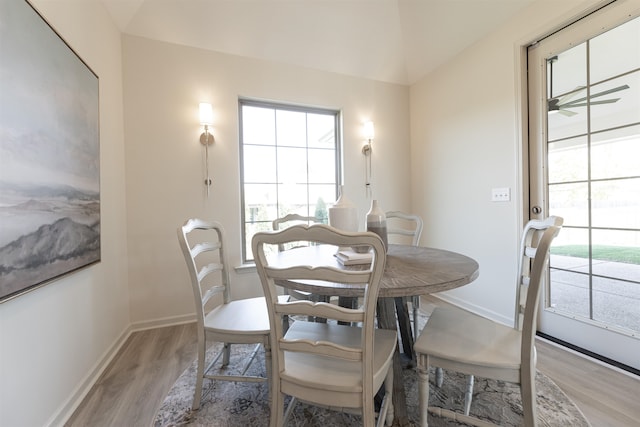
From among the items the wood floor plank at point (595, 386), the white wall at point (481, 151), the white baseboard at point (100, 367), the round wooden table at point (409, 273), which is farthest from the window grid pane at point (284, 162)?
the wood floor plank at point (595, 386)

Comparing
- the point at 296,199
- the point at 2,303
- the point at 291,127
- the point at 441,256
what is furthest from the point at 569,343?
the point at 2,303

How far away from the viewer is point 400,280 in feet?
3.49

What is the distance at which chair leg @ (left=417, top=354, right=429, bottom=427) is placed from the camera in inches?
43.1

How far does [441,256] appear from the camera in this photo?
1.51 m

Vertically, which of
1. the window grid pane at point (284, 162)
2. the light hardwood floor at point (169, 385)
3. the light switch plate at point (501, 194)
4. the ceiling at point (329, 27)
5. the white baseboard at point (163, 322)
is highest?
the ceiling at point (329, 27)

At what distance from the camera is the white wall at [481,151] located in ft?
7.22

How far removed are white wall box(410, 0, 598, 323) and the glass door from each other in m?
0.13

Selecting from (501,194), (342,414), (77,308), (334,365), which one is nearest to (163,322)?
(77,308)

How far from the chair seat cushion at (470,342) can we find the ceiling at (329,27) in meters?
2.45

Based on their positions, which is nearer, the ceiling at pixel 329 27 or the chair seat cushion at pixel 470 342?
the chair seat cushion at pixel 470 342

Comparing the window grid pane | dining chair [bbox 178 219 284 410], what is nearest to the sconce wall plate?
the window grid pane

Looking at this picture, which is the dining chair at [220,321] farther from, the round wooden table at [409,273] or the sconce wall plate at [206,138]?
the sconce wall plate at [206,138]

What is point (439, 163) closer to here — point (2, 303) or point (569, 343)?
point (569, 343)

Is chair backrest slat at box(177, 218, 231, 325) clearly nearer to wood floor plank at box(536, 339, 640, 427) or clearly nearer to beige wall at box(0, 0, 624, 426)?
beige wall at box(0, 0, 624, 426)
